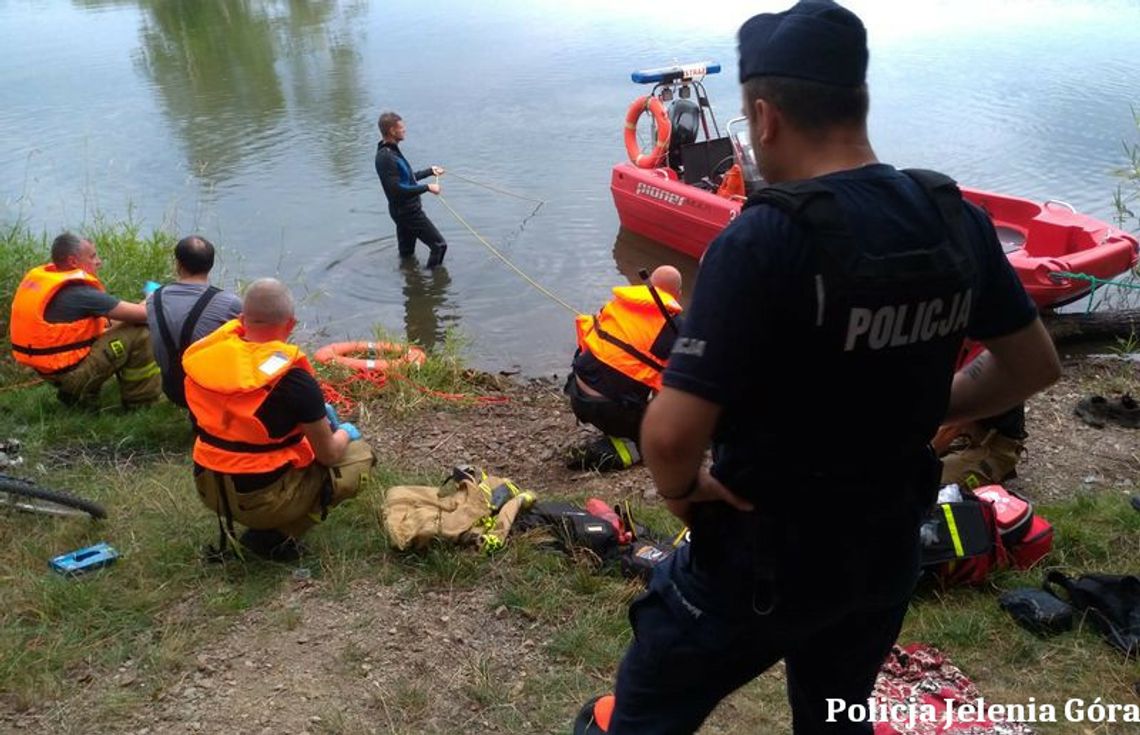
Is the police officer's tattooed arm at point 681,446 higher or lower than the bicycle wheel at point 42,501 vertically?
higher

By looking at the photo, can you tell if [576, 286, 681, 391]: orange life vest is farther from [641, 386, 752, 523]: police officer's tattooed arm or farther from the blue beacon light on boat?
the blue beacon light on boat

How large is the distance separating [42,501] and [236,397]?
1369 millimetres

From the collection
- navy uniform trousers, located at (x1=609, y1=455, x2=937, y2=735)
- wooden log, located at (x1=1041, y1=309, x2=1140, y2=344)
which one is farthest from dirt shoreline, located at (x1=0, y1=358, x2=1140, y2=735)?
wooden log, located at (x1=1041, y1=309, x2=1140, y2=344)

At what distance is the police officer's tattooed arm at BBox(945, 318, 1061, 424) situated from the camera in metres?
1.90

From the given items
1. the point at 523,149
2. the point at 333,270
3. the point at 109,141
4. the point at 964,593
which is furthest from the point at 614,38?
the point at 964,593

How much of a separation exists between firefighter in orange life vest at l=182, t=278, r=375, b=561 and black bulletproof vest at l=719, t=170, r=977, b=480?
7.91ft

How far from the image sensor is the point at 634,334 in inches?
227

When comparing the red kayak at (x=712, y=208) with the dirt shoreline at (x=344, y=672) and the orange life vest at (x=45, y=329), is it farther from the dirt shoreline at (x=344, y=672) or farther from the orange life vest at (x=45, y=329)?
the dirt shoreline at (x=344, y=672)

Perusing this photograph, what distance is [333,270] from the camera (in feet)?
36.6

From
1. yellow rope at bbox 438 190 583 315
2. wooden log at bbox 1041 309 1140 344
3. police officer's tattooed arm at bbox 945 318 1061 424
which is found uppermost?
police officer's tattooed arm at bbox 945 318 1061 424

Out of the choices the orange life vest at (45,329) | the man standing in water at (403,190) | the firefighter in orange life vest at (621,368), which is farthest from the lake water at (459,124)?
the orange life vest at (45,329)

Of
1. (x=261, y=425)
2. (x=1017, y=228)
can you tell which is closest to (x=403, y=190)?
(x=1017, y=228)

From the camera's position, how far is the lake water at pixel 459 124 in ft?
36.3

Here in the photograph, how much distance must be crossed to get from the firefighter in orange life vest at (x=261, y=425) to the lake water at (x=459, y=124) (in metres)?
4.99
